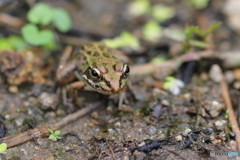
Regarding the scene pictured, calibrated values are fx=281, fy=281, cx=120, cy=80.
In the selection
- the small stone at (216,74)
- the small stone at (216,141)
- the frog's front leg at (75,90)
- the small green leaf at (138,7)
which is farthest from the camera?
the small green leaf at (138,7)

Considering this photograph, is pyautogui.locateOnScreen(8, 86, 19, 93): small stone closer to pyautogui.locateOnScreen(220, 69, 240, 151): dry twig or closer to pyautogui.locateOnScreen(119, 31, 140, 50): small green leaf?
pyautogui.locateOnScreen(119, 31, 140, 50): small green leaf

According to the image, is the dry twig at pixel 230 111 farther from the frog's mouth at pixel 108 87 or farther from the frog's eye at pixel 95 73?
the frog's eye at pixel 95 73

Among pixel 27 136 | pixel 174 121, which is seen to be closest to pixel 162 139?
pixel 174 121

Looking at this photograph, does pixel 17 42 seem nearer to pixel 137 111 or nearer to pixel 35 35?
pixel 35 35

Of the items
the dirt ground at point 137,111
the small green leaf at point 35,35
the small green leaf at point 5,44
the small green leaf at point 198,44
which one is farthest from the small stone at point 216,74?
the small green leaf at point 5,44

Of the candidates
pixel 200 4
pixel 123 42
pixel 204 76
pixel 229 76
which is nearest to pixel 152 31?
pixel 123 42

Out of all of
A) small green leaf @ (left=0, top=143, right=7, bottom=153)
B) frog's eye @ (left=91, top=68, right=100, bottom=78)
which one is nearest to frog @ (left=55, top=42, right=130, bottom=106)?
frog's eye @ (left=91, top=68, right=100, bottom=78)
